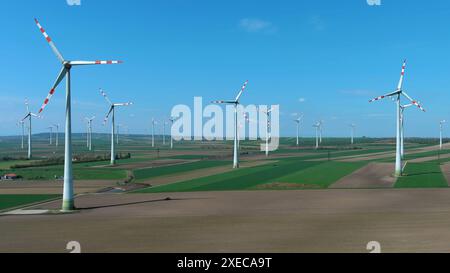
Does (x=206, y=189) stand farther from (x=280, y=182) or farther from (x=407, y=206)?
(x=407, y=206)

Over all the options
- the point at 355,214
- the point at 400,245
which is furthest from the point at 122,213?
the point at 400,245

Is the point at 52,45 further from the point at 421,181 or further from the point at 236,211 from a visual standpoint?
the point at 421,181

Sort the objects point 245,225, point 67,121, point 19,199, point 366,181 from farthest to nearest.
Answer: point 366,181 < point 19,199 < point 67,121 < point 245,225

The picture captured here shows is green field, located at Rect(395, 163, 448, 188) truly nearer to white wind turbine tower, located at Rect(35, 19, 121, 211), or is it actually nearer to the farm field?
the farm field

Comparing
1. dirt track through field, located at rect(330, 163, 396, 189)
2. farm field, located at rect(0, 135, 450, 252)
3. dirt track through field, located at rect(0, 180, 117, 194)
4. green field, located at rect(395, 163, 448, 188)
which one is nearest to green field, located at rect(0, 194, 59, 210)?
farm field, located at rect(0, 135, 450, 252)

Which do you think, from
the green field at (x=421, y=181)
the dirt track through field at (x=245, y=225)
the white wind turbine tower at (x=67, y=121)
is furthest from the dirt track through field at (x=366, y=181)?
the white wind turbine tower at (x=67, y=121)

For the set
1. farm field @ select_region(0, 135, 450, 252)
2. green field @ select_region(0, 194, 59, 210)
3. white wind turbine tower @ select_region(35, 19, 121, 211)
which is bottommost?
green field @ select_region(0, 194, 59, 210)

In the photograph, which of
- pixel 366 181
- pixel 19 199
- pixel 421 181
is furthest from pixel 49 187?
pixel 421 181
